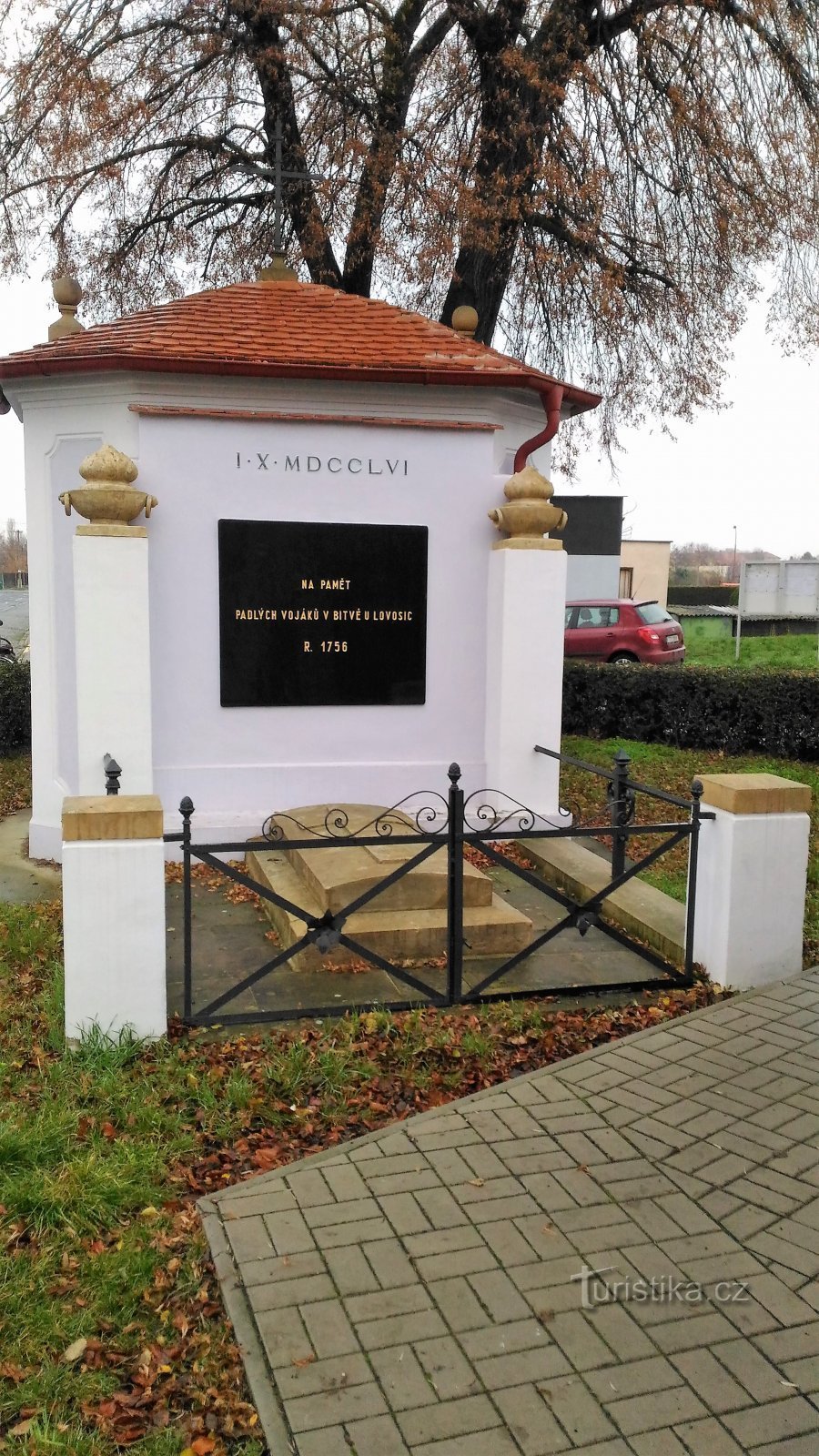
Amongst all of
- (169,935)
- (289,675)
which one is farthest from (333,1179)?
(289,675)

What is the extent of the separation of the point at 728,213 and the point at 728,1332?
13070mm

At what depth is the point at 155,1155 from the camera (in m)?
3.77

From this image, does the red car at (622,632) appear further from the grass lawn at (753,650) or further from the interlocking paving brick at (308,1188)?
the interlocking paving brick at (308,1188)

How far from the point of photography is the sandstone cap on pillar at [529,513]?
7750 mm

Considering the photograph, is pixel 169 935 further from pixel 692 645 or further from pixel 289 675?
pixel 692 645

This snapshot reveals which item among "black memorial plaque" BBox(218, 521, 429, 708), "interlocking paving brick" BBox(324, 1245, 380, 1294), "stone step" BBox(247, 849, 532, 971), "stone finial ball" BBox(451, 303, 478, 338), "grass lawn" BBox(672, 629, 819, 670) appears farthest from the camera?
"grass lawn" BBox(672, 629, 819, 670)

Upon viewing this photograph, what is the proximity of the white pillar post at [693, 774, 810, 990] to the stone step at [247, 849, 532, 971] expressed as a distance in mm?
1041

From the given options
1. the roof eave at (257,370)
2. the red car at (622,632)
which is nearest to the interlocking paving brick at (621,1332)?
the roof eave at (257,370)

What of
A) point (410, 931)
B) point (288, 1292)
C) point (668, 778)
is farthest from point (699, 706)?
point (288, 1292)

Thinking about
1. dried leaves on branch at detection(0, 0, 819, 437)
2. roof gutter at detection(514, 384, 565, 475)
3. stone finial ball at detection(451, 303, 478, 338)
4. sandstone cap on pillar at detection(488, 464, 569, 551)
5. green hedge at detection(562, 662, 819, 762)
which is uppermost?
dried leaves on branch at detection(0, 0, 819, 437)

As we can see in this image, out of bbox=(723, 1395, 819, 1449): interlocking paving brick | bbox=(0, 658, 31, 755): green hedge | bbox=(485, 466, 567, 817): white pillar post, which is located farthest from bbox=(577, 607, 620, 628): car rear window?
bbox=(723, 1395, 819, 1449): interlocking paving brick

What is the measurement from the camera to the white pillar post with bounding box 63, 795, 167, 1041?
14.7ft

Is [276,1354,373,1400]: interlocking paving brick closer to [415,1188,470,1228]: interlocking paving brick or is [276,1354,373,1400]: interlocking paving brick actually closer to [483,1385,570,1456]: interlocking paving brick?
[483,1385,570,1456]: interlocking paving brick

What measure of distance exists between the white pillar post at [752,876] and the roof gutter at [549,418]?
3.69 meters
